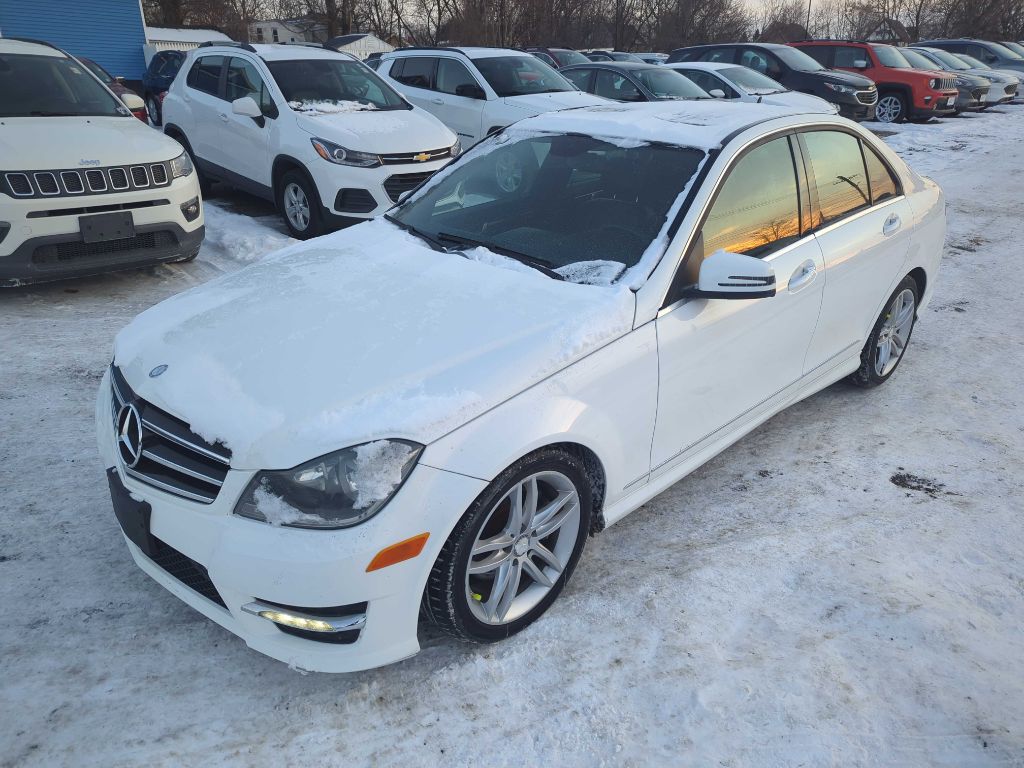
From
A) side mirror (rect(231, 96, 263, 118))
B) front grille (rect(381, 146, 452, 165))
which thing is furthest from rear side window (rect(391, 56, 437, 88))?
side mirror (rect(231, 96, 263, 118))

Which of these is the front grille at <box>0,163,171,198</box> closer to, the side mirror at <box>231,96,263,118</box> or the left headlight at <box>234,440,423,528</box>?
the side mirror at <box>231,96,263,118</box>

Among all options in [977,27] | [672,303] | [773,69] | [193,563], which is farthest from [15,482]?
[977,27]

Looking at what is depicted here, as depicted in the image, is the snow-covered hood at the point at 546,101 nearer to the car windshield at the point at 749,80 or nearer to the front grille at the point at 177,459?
the car windshield at the point at 749,80

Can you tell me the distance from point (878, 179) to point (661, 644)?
2.85m

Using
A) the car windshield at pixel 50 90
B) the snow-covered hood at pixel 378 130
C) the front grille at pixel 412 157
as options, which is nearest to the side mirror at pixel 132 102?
the car windshield at pixel 50 90

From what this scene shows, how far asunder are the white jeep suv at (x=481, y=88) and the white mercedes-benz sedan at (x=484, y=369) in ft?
18.7

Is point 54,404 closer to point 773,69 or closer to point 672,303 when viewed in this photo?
point 672,303

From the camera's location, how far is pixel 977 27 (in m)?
41.8

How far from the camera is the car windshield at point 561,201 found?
9.96ft

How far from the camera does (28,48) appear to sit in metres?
6.36

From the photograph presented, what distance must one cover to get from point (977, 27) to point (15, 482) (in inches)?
2016

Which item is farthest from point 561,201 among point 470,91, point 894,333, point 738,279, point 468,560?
point 470,91

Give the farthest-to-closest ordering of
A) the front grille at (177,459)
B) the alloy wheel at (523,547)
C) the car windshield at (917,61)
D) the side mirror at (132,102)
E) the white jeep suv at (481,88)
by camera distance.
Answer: the car windshield at (917,61)
the white jeep suv at (481,88)
the side mirror at (132,102)
the alloy wheel at (523,547)
the front grille at (177,459)

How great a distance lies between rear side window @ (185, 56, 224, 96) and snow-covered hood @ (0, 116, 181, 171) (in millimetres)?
2351
